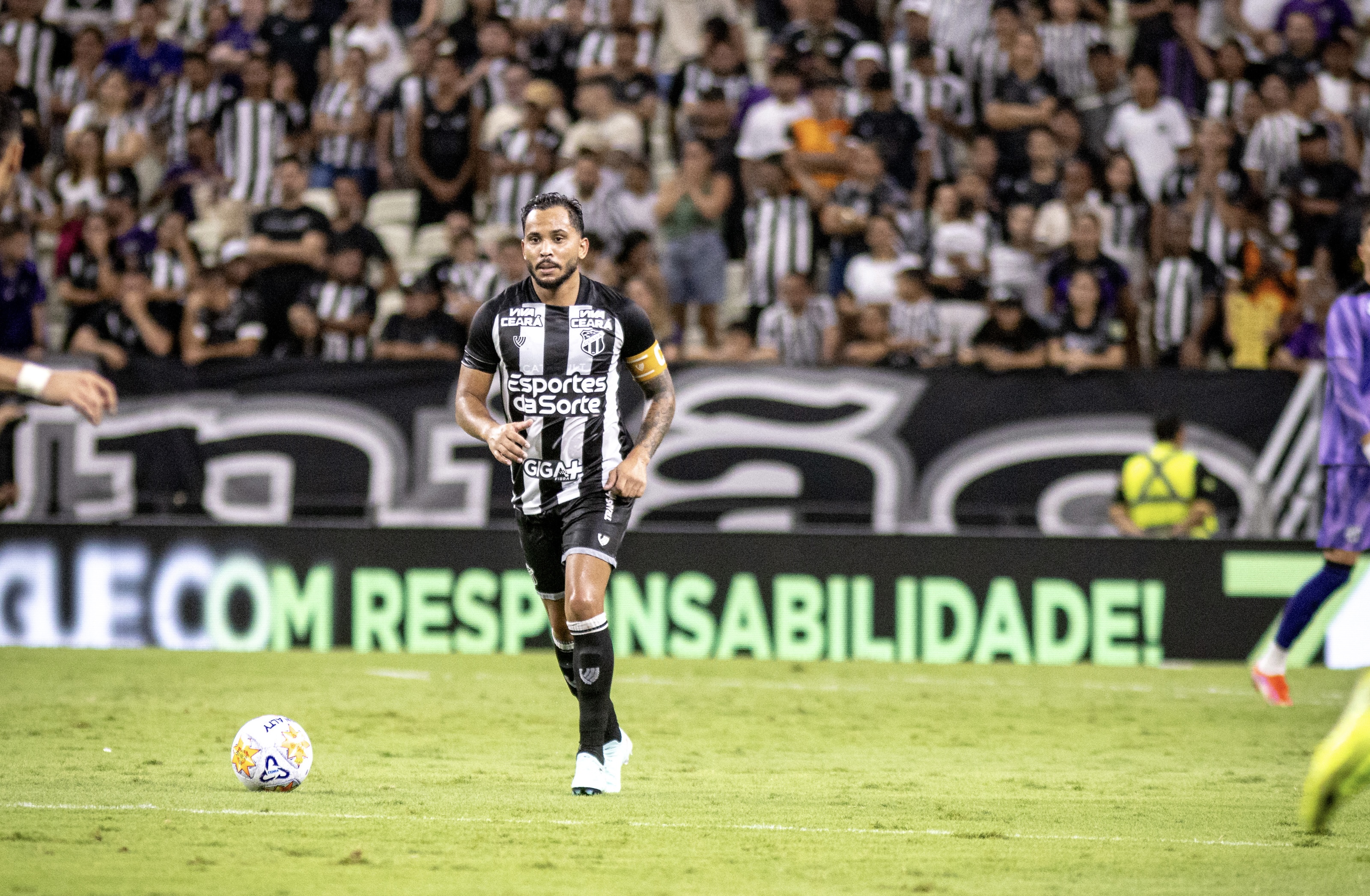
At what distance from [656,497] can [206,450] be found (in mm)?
3925

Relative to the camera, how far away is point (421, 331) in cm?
1535

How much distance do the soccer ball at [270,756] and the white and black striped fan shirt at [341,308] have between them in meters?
8.56

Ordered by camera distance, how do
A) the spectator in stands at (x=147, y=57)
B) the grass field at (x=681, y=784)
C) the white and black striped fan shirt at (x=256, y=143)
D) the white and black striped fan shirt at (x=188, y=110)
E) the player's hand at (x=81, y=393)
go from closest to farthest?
the player's hand at (x=81, y=393), the grass field at (x=681, y=784), the white and black striped fan shirt at (x=256, y=143), the white and black striped fan shirt at (x=188, y=110), the spectator in stands at (x=147, y=57)

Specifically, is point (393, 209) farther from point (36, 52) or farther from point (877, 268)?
point (877, 268)

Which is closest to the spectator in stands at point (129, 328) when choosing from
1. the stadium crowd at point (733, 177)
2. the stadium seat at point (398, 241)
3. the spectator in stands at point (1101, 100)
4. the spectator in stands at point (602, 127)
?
the stadium crowd at point (733, 177)

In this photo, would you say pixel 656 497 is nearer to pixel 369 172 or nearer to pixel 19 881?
pixel 369 172

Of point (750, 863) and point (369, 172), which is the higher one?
point (369, 172)

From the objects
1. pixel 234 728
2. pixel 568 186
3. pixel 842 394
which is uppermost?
pixel 568 186

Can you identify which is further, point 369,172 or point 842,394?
point 369,172

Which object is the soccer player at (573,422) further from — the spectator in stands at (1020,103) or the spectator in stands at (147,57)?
the spectator in stands at (147,57)

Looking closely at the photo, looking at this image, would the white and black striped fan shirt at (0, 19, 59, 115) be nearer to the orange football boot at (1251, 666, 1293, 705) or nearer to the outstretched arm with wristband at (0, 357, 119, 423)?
the outstretched arm with wristband at (0, 357, 119, 423)

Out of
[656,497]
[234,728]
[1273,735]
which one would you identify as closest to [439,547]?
[656,497]

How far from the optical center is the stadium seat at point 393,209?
17.8 metres

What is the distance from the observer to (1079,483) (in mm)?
14359
